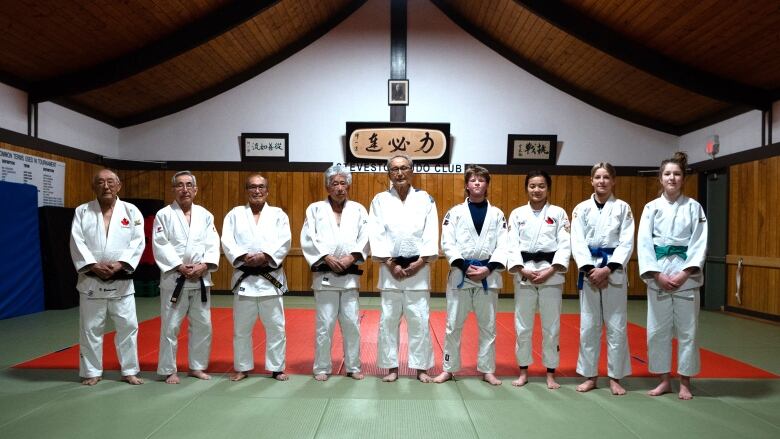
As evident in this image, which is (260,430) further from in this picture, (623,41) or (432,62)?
(432,62)

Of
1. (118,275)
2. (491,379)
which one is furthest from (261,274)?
(491,379)

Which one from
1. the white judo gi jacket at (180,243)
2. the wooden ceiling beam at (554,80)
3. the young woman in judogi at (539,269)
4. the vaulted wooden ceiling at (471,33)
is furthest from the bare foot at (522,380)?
the wooden ceiling beam at (554,80)

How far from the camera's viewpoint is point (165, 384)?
131 inches

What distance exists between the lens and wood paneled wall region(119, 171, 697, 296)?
8.34 metres

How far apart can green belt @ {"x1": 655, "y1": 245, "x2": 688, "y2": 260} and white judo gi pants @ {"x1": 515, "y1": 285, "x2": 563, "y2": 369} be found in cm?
72

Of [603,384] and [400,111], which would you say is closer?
[603,384]

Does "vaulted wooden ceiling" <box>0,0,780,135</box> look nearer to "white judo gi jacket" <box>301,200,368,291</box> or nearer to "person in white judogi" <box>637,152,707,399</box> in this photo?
"person in white judogi" <box>637,152,707,399</box>

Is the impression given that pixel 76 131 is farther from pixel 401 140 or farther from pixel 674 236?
pixel 674 236

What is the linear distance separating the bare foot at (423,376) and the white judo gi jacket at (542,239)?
968 millimetres

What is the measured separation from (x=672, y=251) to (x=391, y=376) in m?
2.18

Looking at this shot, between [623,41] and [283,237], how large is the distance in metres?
5.54

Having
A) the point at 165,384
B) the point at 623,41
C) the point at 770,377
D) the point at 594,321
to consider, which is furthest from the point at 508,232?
the point at 623,41

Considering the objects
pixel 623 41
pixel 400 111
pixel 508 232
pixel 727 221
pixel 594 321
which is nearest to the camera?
pixel 594 321

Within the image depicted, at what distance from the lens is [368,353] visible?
434cm
